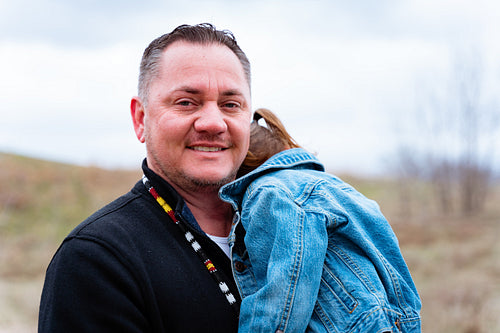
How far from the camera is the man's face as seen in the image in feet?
6.91

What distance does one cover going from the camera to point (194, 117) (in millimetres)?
2111

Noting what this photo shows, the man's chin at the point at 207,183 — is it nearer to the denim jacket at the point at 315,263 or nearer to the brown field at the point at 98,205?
the denim jacket at the point at 315,263

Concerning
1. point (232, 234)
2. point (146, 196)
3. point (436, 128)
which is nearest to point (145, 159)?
point (146, 196)

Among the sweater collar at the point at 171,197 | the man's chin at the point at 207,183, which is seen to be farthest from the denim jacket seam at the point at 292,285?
the man's chin at the point at 207,183

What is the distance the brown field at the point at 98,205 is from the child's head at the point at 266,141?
6.83m

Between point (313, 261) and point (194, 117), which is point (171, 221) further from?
point (313, 261)

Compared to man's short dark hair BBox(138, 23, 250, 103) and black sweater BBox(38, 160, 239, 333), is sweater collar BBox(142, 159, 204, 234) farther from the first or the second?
man's short dark hair BBox(138, 23, 250, 103)

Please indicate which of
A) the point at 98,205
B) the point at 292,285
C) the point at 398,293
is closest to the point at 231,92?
the point at 292,285

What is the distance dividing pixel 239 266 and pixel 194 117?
71cm

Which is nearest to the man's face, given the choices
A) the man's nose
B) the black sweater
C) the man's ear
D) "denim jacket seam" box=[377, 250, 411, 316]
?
the man's nose

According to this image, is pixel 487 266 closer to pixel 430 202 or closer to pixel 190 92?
pixel 190 92

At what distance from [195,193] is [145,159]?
1.07 feet

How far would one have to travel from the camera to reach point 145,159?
233 cm

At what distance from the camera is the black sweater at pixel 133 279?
62.7 inches
